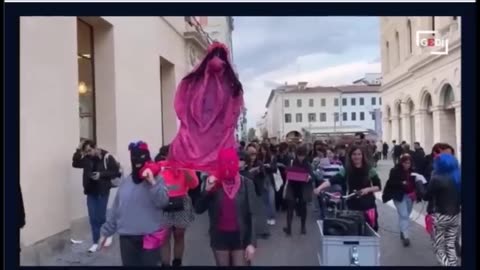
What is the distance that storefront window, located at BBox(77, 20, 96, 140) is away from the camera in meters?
3.24

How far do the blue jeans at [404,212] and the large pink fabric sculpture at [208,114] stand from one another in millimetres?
1024

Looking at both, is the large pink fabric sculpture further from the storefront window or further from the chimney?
the storefront window

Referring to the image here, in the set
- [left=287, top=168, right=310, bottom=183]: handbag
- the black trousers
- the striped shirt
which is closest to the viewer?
the black trousers

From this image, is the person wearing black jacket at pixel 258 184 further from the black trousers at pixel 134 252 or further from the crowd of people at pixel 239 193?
the black trousers at pixel 134 252

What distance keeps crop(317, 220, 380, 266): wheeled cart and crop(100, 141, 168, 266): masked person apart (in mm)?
935

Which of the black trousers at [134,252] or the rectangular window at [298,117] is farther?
the rectangular window at [298,117]

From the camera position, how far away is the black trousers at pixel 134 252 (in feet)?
10.1

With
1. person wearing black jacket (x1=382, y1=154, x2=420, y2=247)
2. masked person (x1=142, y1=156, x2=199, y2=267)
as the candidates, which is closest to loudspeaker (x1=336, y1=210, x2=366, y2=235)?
person wearing black jacket (x1=382, y1=154, x2=420, y2=247)

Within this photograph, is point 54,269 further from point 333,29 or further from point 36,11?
point 333,29

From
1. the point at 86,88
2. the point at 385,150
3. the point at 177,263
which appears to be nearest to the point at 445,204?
the point at 385,150

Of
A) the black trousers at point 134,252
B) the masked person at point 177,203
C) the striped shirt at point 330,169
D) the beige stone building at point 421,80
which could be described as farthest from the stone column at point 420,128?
the black trousers at point 134,252

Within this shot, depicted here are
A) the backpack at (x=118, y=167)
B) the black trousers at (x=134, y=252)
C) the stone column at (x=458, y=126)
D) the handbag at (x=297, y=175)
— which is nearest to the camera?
the stone column at (x=458, y=126)

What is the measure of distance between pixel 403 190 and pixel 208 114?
3.89ft

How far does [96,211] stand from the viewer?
3.18m
